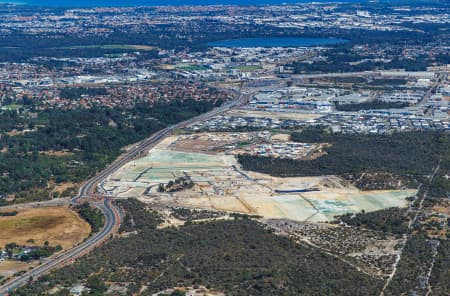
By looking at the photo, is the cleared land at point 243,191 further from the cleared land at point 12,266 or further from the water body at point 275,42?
the water body at point 275,42

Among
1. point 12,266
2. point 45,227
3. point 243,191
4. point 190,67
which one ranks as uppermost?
point 12,266

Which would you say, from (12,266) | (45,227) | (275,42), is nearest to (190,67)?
(275,42)

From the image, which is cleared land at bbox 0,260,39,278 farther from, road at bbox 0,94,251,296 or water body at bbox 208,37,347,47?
water body at bbox 208,37,347,47

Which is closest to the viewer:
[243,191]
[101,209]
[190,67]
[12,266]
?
[12,266]

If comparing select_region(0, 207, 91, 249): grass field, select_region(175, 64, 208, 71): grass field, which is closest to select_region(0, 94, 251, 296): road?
select_region(0, 207, 91, 249): grass field

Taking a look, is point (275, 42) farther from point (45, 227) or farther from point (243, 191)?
point (45, 227)
